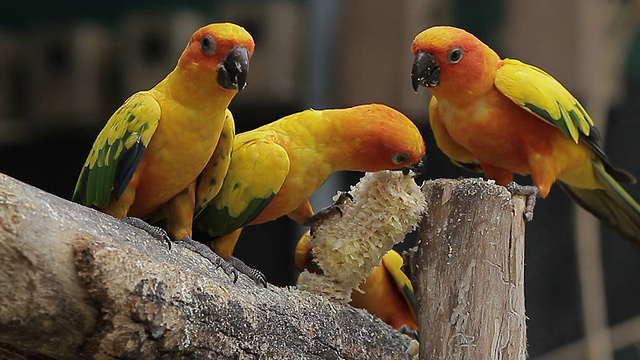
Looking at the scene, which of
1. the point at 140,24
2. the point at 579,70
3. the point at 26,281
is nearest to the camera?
the point at 26,281

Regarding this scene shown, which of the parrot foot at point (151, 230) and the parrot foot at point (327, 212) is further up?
the parrot foot at point (151, 230)

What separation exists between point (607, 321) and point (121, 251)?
3523mm

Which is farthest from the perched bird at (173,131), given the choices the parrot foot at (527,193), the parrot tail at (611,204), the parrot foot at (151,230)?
the parrot tail at (611,204)

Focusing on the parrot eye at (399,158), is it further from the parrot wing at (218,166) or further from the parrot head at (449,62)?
the parrot wing at (218,166)

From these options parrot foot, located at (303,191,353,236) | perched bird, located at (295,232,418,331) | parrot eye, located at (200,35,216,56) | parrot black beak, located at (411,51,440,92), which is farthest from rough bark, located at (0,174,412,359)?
parrot black beak, located at (411,51,440,92)

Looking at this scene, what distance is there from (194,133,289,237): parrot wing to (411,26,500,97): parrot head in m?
0.54

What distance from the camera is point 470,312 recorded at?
2.20 m

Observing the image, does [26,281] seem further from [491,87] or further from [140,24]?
[140,24]

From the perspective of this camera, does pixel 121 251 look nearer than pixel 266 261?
Yes

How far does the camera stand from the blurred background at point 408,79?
14.9ft

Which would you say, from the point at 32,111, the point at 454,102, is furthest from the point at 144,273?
the point at 32,111

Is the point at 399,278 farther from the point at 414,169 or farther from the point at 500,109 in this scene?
the point at 500,109

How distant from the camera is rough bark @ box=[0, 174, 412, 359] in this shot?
161 centimetres

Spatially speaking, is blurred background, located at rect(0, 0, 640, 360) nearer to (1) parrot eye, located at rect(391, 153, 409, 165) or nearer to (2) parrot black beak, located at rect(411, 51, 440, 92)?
(2) parrot black beak, located at rect(411, 51, 440, 92)
